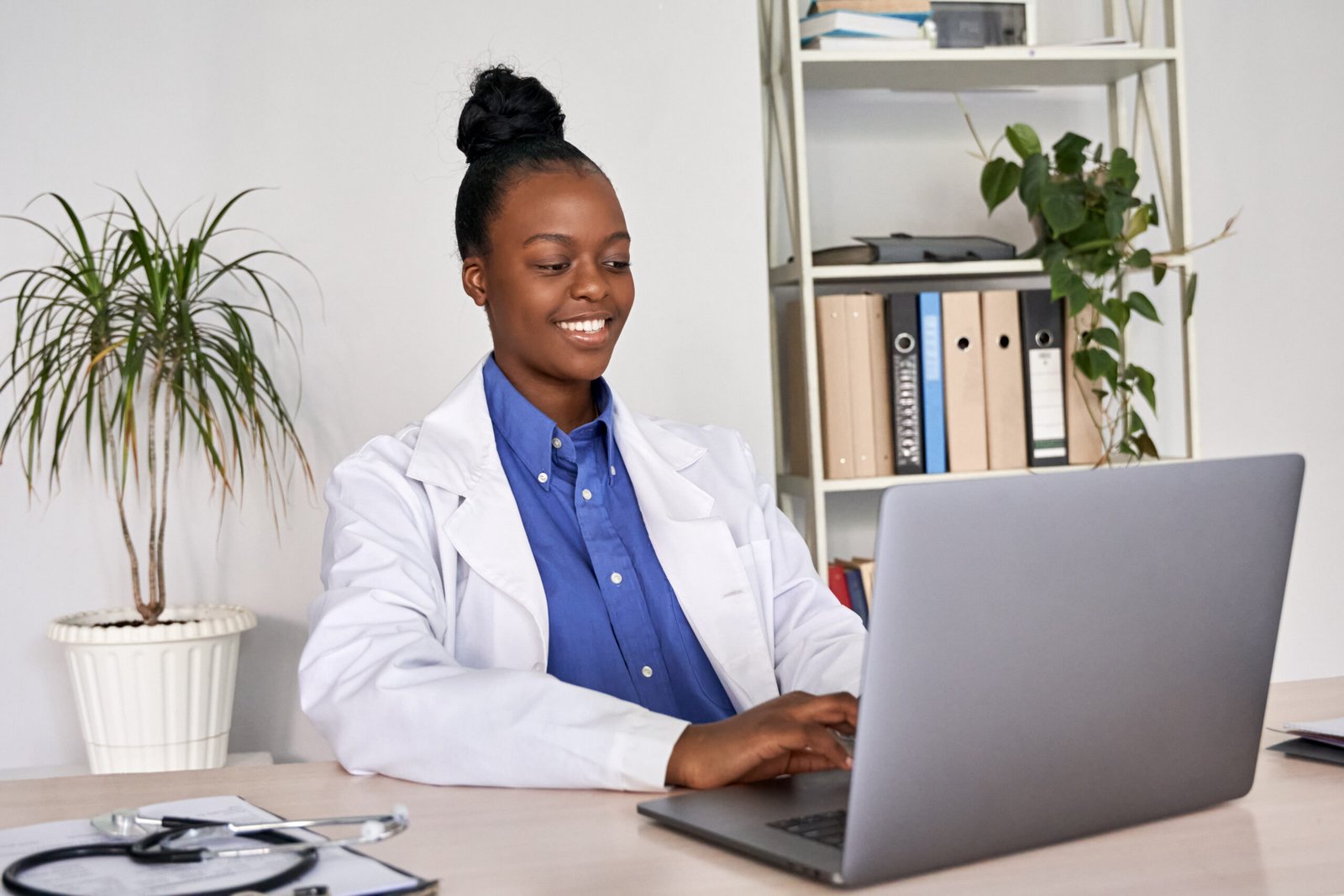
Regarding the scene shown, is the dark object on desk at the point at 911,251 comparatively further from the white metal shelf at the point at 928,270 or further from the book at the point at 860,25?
the book at the point at 860,25

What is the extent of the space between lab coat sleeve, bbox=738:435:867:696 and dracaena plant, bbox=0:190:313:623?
41.5 inches

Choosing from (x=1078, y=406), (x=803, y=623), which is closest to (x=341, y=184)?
(x=803, y=623)

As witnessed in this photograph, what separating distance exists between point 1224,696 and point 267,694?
82.5 inches

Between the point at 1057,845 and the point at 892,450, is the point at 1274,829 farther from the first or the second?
the point at 892,450

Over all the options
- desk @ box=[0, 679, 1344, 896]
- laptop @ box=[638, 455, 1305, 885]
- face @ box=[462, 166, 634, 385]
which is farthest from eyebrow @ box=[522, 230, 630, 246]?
laptop @ box=[638, 455, 1305, 885]

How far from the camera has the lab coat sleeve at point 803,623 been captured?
1.49 meters

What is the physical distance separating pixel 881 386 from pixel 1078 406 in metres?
0.42

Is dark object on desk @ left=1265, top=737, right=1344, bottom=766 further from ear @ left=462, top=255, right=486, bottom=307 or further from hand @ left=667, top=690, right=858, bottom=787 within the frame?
ear @ left=462, top=255, right=486, bottom=307

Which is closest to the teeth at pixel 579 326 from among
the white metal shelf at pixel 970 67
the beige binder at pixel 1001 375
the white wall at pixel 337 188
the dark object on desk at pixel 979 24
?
the white wall at pixel 337 188

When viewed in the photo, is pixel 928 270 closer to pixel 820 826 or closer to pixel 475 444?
pixel 475 444

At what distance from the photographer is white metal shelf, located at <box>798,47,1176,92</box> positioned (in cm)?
269

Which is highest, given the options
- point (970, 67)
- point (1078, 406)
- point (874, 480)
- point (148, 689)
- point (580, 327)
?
point (970, 67)

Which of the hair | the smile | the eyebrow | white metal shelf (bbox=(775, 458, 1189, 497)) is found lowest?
white metal shelf (bbox=(775, 458, 1189, 497))

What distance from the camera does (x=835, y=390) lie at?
8.87 ft
